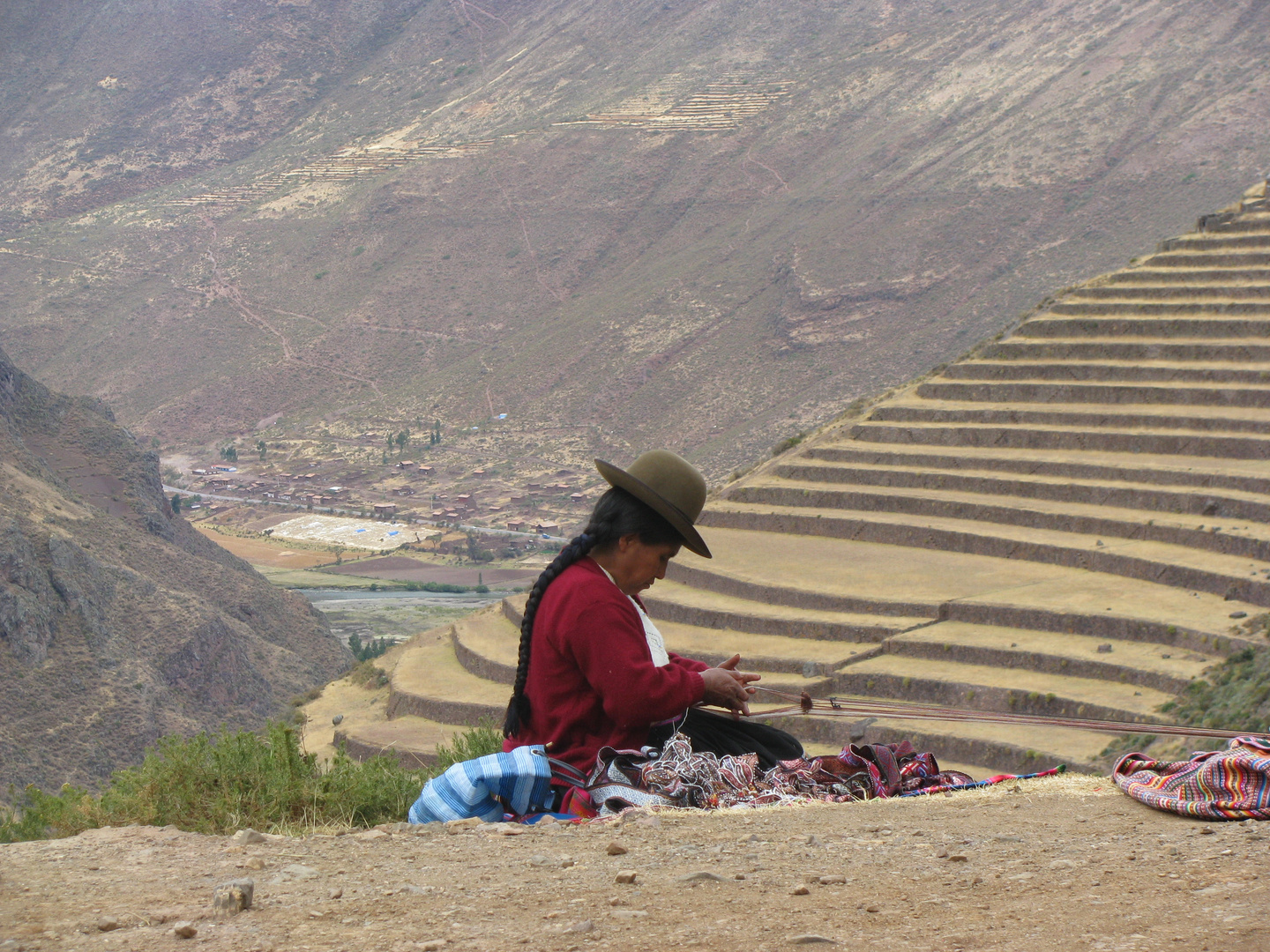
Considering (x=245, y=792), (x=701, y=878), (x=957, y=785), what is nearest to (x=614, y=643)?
(x=701, y=878)

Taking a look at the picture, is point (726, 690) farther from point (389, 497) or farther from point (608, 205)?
point (608, 205)

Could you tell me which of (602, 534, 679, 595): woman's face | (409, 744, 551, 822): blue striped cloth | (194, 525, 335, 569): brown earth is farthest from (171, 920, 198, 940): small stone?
(194, 525, 335, 569): brown earth

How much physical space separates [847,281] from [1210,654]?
47867 mm

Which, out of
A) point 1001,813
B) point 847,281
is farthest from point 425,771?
point 847,281

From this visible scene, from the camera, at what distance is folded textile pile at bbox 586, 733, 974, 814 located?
4.08m

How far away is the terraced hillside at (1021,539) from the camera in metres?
11.4

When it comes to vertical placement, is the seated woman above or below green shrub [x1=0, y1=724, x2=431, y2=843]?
above

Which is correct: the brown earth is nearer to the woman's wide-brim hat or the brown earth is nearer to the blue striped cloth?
the blue striped cloth

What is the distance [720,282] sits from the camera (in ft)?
202

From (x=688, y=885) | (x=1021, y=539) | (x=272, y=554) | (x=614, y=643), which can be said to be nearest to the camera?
(x=688, y=885)

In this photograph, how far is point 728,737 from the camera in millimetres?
4375

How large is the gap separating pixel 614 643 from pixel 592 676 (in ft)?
0.40

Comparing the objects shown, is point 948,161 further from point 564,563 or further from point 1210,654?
point 564,563

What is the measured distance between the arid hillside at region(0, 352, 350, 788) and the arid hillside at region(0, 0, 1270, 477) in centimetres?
2044
